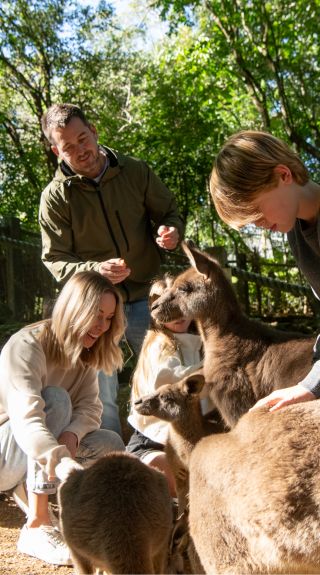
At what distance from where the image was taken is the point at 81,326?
4.12 m

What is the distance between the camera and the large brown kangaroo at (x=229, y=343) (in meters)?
4.57

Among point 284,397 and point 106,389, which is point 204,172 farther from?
point 284,397

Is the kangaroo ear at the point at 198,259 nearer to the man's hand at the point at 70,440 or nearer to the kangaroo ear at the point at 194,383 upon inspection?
the kangaroo ear at the point at 194,383

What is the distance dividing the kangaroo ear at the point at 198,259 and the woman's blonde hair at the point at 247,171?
74.5 inches

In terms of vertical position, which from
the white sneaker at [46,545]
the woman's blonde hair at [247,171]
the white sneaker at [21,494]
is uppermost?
the woman's blonde hair at [247,171]

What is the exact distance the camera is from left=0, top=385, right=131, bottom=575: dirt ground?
3.81m

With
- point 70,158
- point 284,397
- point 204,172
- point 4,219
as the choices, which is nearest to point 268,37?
point 204,172

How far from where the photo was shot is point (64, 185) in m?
5.41

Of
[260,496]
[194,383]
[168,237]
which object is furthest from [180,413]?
[260,496]

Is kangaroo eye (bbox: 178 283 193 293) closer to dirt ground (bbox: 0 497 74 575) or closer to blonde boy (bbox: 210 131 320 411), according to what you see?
blonde boy (bbox: 210 131 320 411)

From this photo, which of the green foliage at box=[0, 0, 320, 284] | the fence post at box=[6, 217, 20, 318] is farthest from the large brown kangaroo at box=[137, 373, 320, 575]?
the green foliage at box=[0, 0, 320, 284]

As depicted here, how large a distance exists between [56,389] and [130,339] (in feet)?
4.46

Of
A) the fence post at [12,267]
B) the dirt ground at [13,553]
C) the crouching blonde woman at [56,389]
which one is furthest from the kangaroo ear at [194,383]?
the fence post at [12,267]

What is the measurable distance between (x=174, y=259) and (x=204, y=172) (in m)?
4.81
